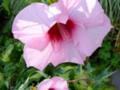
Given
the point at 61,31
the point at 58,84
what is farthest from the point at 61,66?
the point at 61,31

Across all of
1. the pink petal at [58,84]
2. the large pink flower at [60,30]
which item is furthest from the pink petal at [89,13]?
the pink petal at [58,84]

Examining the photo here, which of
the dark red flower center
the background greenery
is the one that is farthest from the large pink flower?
the background greenery

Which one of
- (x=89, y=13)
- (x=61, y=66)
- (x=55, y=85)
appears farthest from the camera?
(x=61, y=66)

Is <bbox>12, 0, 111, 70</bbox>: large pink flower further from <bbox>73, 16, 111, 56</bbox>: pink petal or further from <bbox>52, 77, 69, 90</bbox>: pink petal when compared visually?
<bbox>52, 77, 69, 90</bbox>: pink petal

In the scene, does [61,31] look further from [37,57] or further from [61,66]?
[61,66]

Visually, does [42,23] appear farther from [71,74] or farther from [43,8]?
[71,74]

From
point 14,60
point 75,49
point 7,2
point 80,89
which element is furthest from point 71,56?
point 7,2
